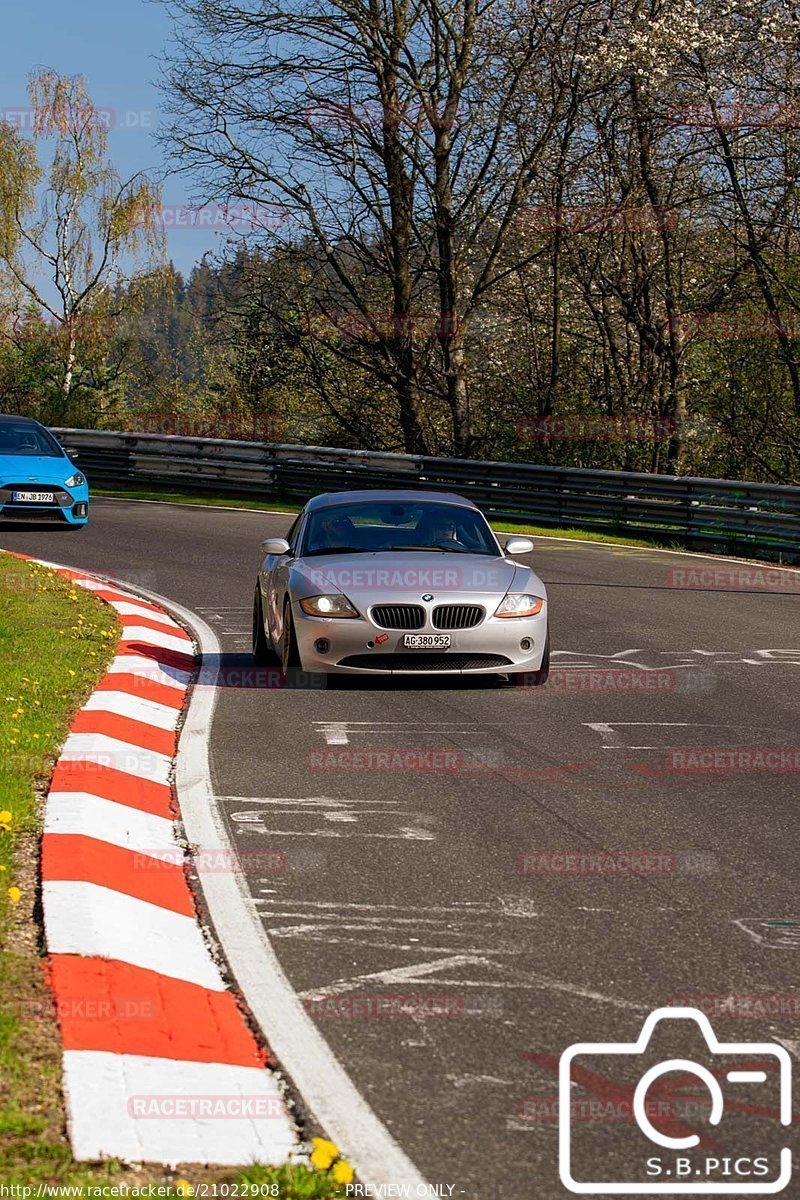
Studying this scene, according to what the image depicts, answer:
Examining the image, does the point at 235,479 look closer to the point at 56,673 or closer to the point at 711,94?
the point at 711,94

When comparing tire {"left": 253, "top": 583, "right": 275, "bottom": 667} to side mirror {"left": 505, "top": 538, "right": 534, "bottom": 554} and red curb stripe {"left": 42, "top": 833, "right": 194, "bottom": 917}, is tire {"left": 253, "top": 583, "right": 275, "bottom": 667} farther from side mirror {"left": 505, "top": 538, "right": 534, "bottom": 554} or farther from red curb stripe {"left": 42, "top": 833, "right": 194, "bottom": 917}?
red curb stripe {"left": 42, "top": 833, "right": 194, "bottom": 917}

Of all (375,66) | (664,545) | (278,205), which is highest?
(375,66)

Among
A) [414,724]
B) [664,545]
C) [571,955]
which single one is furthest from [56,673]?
[664,545]

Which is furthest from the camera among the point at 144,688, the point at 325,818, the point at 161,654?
the point at 161,654

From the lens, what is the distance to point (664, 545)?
24188 mm

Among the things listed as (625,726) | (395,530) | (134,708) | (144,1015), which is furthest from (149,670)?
(144,1015)

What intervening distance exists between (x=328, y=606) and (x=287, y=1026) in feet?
21.2

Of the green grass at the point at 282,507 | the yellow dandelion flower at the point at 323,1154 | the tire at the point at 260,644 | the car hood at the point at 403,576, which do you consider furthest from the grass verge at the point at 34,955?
the green grass at the point at 282,507

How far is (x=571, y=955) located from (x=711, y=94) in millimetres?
25701

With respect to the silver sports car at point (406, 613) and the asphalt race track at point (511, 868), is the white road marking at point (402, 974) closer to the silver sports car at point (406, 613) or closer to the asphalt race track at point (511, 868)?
the asphalt race track at point (511, 868)

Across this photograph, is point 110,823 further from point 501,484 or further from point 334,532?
point 501,484

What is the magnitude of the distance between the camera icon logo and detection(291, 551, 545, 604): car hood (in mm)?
6458

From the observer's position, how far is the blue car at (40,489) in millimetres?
22500

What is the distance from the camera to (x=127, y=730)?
8898 mm
